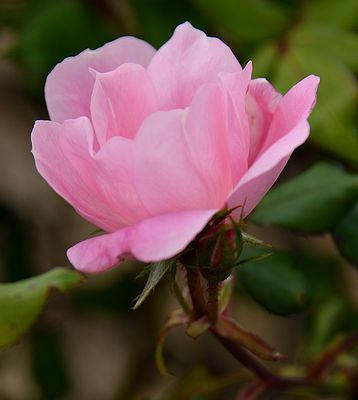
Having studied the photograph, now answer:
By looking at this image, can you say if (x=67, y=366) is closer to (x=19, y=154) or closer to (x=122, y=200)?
(x=19, y=154)

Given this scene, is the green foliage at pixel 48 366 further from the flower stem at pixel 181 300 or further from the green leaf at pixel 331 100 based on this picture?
the flower stem at pixel 181 300

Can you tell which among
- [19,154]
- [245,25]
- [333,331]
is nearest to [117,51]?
[245,25]

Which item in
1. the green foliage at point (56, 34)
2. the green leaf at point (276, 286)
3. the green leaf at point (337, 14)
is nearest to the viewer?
the green leaf at point (276, 286)

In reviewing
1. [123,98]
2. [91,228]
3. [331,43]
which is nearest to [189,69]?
[123,98]

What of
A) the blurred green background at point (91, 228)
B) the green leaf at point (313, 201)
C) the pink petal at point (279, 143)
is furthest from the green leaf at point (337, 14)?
the pink petal at point (279, 143)

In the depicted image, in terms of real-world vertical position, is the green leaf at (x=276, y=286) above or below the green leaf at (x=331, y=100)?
below

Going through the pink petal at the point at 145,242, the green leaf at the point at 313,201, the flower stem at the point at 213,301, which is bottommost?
the green leaf at the point at 313,201

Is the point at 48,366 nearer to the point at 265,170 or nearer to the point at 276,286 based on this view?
the point at 276,286
